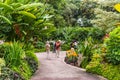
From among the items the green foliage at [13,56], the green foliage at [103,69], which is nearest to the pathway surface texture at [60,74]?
the green foliage at [103,69]

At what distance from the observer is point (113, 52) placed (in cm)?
1581

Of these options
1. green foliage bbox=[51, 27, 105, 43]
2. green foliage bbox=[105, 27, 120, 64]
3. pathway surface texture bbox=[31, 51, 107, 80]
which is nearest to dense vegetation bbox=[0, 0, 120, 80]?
green foliage bbox=[105, 27, 120, 64]

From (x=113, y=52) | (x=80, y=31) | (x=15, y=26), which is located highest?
(x=15, y=26)

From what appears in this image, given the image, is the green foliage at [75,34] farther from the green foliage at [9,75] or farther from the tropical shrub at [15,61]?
the green foliage at [9,75]

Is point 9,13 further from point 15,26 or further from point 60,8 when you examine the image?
point 60,8

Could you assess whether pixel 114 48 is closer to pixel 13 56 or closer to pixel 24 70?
pixel 24 70

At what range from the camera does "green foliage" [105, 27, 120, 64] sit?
15675mm

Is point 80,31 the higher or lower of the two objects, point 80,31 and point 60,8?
the lower

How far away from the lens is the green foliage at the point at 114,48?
617 inches

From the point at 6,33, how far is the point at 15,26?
0.82 metres

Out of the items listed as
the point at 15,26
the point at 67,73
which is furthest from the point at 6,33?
the point at 67,73

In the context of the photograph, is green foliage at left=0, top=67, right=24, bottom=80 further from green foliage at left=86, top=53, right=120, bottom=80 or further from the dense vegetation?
green foliage at left=86, top=53, right=120, bottom=80

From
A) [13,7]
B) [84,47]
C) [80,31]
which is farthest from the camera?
[80,31]

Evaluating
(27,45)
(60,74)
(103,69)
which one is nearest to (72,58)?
(27,45)
